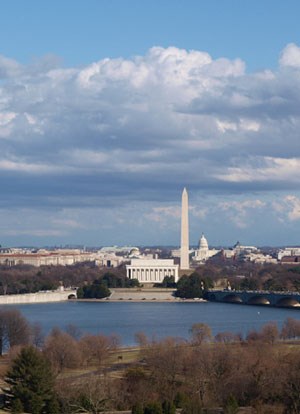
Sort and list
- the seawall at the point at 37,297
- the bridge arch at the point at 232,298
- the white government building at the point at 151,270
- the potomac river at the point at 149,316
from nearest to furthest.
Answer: the potomac river at the point at 149,316
the seawall at the point at 37,297
the bridge arch at the point at 232,298
the white government building at the point at 151,270

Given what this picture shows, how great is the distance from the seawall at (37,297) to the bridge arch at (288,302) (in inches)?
665

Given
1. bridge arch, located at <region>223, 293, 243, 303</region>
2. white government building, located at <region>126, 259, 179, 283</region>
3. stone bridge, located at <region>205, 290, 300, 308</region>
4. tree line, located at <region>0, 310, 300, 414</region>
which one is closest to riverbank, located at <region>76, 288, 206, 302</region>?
stone bridge, located at <region>205, 290, 300, 308</region>

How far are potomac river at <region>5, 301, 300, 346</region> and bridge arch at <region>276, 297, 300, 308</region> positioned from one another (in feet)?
4.25

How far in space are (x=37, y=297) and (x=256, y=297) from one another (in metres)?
15.8

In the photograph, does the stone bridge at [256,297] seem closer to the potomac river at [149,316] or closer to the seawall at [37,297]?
the potomac river at [149,316]

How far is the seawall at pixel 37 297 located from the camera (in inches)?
2902

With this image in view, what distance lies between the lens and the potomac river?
4710 centimetres

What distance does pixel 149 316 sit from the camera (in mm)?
58125

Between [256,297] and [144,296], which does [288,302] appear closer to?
[256,297]

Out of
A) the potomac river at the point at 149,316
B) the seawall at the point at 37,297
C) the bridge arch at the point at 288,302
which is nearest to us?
the potomac river at the point at 149,316

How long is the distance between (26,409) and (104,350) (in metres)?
9.70

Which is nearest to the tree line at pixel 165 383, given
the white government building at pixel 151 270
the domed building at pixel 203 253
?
the white government building at pixel 151 270

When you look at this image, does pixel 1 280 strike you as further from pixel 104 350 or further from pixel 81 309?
pixel 104 350

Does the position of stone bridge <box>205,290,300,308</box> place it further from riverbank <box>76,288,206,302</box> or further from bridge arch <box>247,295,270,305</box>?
riverbank <box>76,288,206,302</box>
